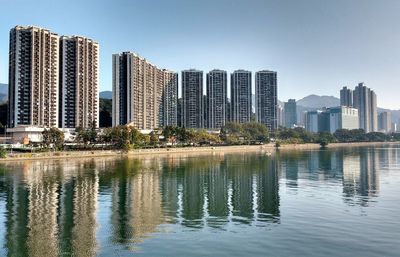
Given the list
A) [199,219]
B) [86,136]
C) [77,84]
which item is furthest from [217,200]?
[77,84]

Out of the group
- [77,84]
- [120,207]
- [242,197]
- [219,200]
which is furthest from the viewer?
[77,84]

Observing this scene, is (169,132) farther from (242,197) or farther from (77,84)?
(242,197)

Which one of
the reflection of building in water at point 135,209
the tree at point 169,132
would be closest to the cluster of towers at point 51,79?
the tree at point 169,132

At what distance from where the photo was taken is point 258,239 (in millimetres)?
24812

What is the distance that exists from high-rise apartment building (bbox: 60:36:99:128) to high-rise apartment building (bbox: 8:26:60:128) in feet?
32.1

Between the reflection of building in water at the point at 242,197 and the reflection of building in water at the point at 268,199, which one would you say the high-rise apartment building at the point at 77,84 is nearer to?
the reflection of building in water at the point at 242,197

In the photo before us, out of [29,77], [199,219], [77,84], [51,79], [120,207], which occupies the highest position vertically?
[51,79]

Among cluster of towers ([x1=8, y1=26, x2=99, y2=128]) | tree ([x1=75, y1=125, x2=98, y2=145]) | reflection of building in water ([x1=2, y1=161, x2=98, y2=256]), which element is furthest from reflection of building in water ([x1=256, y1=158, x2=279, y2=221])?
cluster of towers ([x1=8, y1=26, x2=99, y2=128])

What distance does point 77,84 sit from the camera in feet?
510

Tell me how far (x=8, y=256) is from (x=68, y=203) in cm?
1648

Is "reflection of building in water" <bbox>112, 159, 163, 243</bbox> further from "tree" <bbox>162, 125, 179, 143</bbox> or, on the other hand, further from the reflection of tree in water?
"tree" <bbox>162, 125, 179, 143</bbox>

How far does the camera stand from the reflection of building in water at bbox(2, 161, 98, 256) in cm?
2300

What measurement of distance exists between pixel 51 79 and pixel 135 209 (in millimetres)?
124624

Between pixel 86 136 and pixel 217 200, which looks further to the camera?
pixel 86 136
